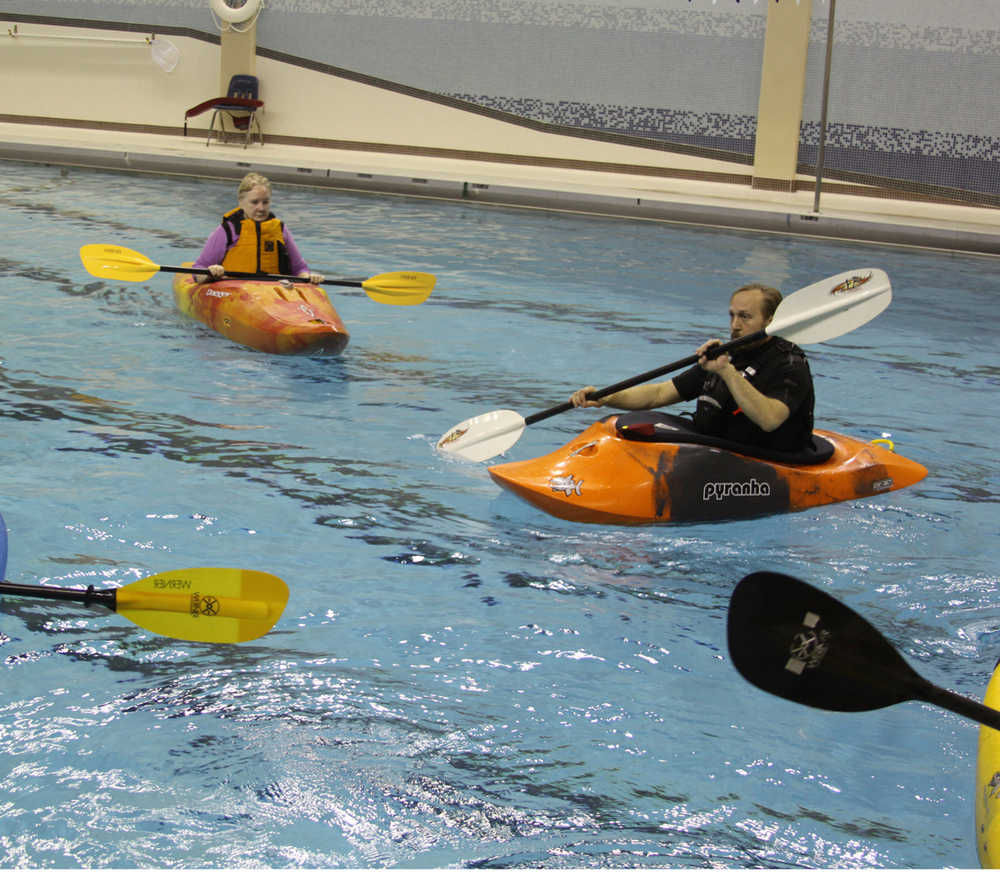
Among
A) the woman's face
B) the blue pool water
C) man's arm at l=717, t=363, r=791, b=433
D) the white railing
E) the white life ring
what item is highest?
the white life ring

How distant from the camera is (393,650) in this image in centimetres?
Result: 305

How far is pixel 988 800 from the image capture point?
6.92ft

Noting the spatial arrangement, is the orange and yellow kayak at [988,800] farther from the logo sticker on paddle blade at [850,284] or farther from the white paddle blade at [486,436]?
the white paddle blade at [486,436]

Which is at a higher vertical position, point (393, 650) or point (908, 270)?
point (908, 270)

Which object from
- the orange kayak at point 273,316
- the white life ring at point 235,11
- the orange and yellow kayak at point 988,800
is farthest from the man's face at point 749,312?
the white life ring at point 235,11

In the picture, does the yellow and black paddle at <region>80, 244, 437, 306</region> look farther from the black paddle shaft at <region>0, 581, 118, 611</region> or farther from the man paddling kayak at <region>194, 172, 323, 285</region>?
the black paddle shaft at <region>0, 581, 118, 611</region>

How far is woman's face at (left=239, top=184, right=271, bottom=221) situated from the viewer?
19.8ft

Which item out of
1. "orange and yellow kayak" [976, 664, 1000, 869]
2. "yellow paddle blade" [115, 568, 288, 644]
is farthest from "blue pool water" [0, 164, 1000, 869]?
"yellow paddle blade" [115, 568, 288, 644]

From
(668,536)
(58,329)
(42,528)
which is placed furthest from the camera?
(58,329)

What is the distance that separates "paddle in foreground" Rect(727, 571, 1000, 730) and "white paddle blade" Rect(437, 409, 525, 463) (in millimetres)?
2590

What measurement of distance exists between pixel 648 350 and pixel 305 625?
3.98 meters

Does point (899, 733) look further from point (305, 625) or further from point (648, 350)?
point (648, 350)

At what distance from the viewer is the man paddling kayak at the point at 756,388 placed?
3859 mm

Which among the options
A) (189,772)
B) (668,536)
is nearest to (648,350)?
(668,536)
